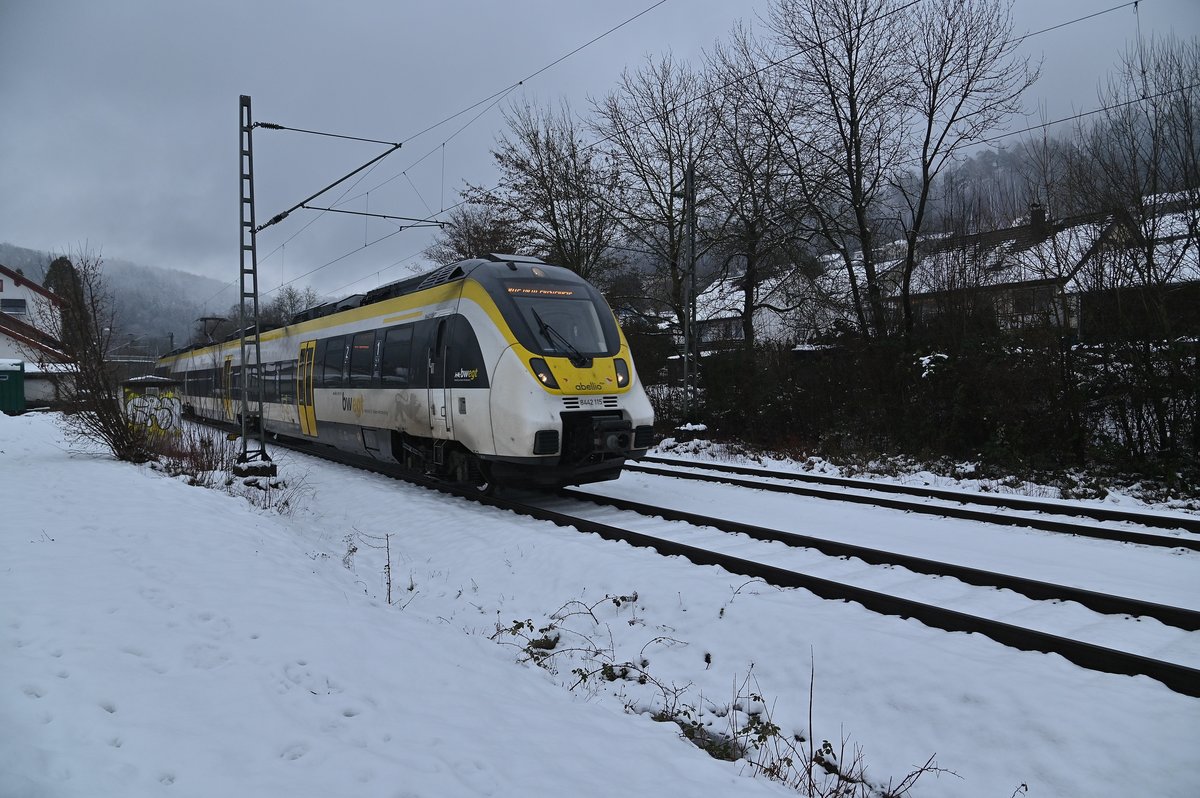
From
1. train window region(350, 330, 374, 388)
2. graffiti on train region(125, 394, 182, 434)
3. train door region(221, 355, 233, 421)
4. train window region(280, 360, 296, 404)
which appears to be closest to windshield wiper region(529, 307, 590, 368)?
train window region(350, 330, 374, 388)

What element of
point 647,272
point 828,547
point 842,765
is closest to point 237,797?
point 842,765

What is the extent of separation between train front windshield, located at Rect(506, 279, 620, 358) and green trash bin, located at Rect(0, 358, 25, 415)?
131 feet

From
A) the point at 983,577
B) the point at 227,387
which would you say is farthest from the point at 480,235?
the point at 983,577

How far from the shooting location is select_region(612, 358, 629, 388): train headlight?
378 inches

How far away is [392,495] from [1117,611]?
929cm

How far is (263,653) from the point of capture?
4172 mm

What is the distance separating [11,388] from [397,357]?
122 feet

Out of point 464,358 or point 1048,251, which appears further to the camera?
point 1048,251

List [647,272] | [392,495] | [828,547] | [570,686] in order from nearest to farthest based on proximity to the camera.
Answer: [570,686], [828,547], [392,495], [647,272]

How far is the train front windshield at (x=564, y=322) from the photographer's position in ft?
29.9

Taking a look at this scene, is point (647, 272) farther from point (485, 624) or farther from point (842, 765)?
point (842, 765)

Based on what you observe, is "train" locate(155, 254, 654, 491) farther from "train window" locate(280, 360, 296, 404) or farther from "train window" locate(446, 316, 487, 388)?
"train window" locate(280, 360, 296, 404)

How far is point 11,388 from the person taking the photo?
3641cm

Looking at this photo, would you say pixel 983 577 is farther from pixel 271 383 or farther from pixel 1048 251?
pixel 271 383
